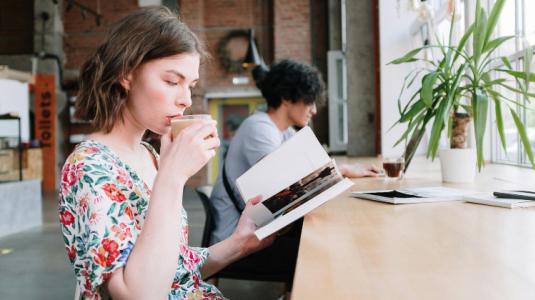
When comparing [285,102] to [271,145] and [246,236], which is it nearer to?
[271,145]

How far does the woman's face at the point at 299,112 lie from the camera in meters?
2.85

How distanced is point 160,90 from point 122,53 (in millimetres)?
123

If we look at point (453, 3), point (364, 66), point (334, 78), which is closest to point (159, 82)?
point (453, 3)

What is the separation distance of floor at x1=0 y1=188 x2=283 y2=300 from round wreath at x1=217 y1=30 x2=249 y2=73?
5.15 m

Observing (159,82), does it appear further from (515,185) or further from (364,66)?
(364,66)

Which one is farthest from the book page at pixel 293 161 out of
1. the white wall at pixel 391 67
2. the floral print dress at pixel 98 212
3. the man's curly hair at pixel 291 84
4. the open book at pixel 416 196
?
the white wall at pixel 391 67

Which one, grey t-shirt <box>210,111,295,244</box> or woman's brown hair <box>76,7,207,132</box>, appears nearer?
woman's brown hair <box>76,7,207,132</box>

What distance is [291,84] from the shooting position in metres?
2.83

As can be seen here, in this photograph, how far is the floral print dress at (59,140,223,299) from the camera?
0.87 meters

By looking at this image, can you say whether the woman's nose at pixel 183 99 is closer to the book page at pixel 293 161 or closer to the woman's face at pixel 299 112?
the book page at pixel 293 161

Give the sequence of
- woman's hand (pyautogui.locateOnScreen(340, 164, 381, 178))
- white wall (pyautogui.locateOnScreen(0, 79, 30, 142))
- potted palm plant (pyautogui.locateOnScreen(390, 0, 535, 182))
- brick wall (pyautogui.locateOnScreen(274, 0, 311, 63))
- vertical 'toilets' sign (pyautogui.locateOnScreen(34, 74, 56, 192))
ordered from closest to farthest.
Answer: potted palm plant (pyautogui.locateOnScreen(390, 0, 535, 182)) < woman's hand (pyautogui.locateOnScreen(340, 164, 381, 178)) < white wall (pyautogui.locateOnScreen(0, 79, 30, 142)) < brick wall (pyautogui.locateOnScreen(274, 0, 311, 63)) < vertical 'toilets' sign (pyautogui.locateOnScreen(34, 74, 56, 192))

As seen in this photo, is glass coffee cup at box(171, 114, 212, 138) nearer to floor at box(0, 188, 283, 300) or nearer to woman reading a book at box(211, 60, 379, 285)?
woman reading a book at box(211, 60, 379, 285)

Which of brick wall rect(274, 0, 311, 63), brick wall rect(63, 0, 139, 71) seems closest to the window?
brick wall rect(274, 0, 311, 63)

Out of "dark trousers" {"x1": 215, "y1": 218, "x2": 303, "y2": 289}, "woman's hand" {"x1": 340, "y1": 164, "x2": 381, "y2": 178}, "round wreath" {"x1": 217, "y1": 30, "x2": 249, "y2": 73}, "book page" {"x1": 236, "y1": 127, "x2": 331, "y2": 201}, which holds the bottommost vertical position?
"dark trousers" {"x1": 215, "y1": 218, "x2": 303, "y2": 289}
